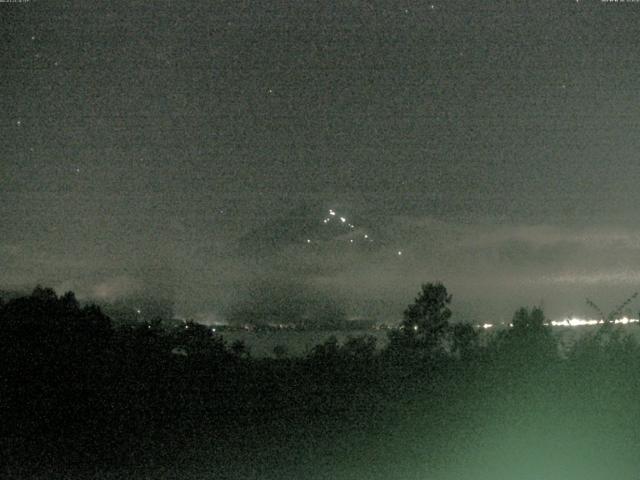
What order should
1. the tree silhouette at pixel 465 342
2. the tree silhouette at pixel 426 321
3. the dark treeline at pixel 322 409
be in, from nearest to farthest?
the dark treeline at pixel 322 409 < the tree silhouette at pixel 465 342 < the tree silhouette at pixel 426 321

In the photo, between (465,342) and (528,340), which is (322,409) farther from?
(465,342)

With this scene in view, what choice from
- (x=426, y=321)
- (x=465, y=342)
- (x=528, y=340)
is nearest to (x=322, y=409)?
(x=528, y=340)

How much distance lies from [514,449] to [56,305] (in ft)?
31.8

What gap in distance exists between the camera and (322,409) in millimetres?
11414

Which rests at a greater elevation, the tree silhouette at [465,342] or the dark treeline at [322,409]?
the tree silhouette at [465,342]

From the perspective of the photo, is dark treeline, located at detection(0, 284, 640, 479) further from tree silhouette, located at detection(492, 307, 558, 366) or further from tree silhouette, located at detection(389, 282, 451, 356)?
tree silhouette, located at detection(389, 282, 451, 356)

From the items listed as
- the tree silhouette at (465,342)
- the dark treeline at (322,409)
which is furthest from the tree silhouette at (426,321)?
the dark treeline at (322,409)

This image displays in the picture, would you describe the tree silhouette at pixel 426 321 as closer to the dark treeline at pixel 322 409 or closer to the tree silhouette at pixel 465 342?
the tree silhouette at pixel 465 342

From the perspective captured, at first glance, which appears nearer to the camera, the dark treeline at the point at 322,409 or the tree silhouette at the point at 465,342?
the dark treeline at the point at 322,409

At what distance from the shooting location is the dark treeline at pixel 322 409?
30.8 feet

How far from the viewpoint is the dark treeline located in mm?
9375

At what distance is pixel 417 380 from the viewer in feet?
40.1

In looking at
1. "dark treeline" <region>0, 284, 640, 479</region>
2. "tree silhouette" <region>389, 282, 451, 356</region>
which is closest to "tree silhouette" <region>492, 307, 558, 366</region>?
"dark treeline" <region>0, 284, 640, 479</region>

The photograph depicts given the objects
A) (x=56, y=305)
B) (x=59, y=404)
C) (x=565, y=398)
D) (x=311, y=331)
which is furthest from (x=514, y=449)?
(x=311, y=331)
